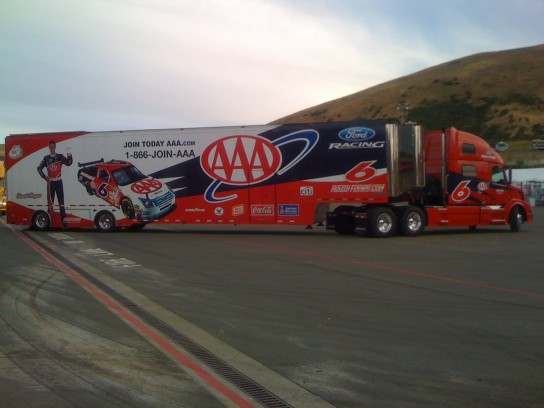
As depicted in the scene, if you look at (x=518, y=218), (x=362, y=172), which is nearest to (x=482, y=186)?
(x=518, y=218)

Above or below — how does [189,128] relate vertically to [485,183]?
above

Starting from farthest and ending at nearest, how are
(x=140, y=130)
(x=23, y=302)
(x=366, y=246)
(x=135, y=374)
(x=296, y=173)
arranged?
(x=140, y=130) < (x=296, y=173) < (x=366, y=246) < (x=23, y=302) < (x=135, y=374)

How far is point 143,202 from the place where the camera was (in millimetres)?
24219

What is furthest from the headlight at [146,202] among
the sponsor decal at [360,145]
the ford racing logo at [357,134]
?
the ford racing logo at [357,134]

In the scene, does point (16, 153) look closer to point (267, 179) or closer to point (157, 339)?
point (267, 179)

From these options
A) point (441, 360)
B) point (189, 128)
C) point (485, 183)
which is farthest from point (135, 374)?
point (485, 183)

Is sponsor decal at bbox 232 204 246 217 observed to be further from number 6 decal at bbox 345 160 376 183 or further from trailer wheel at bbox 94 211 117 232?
trailer wheel at bbox 94 211 117 232

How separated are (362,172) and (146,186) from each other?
8173mm

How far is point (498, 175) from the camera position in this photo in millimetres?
24047

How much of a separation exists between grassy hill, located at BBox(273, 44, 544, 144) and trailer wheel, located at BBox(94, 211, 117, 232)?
4563 centimetres

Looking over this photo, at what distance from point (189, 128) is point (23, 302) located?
1448 centimetres

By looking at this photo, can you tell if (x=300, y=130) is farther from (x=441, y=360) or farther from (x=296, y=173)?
(x=441, y=360)

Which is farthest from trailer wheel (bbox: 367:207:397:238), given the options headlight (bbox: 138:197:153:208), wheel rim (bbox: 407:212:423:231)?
headlight (bbox: 138:197:153:208)

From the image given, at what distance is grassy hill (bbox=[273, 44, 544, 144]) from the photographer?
233ft
